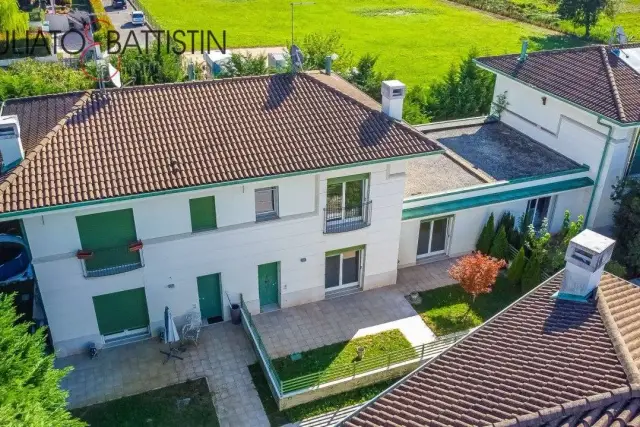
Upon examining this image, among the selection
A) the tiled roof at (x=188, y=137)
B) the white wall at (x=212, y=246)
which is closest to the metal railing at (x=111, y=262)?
the white wall at (x=212, y=246)

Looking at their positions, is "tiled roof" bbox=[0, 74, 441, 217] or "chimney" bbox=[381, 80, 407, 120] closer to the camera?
"tiled roof" bbox=[0, 74, 441, 217]

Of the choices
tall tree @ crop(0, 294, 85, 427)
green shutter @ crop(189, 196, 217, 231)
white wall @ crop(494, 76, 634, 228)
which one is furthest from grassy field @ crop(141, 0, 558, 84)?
tall tree @ crop(0, 294, 85, 427)

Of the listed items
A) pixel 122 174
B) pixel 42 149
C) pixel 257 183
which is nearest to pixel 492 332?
pixel 257 183

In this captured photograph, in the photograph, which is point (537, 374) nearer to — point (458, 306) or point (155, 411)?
point (458, 306)

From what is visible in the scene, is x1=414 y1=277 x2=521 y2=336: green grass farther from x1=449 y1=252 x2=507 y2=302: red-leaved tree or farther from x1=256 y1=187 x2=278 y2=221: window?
x1=256 y1=187 x2=278 y2=221: window

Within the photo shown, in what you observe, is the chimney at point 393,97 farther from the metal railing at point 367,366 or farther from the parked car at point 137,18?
the parked car at point 137,18

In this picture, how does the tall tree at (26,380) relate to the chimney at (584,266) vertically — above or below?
below

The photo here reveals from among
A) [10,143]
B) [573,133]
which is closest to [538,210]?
[573,133]
